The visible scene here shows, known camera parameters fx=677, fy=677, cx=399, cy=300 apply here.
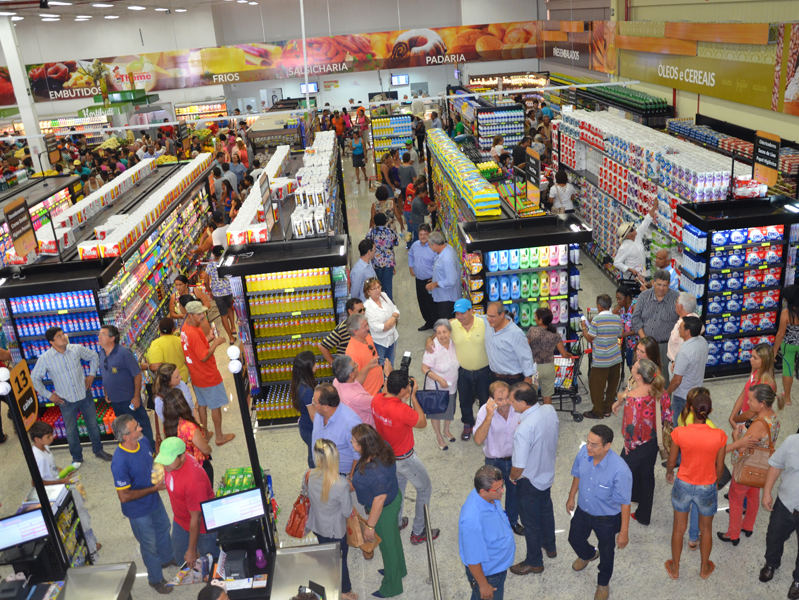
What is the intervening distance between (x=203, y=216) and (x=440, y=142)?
5.01 m

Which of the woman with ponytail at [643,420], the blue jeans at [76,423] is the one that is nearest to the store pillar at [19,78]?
the blue jeans at [76,423]

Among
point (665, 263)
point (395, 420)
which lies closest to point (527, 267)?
point (665, 263)

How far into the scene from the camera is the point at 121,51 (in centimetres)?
2939

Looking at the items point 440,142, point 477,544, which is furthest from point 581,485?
point 440,142

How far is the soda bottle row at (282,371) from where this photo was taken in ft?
25.7

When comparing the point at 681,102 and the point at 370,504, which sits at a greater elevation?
the point at 681,102

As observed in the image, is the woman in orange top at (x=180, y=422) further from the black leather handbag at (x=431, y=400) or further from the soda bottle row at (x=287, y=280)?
the soda bottle row at (x=287, y=280)

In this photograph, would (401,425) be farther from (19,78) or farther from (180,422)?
(19,78)

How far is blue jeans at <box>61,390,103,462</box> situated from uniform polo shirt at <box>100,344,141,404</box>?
0.44 metres

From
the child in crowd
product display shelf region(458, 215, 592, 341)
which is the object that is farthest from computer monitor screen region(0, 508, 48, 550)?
product display shelf region(458, 215, 592, 341)

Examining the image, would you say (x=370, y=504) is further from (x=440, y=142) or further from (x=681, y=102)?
(x=681, y=102)

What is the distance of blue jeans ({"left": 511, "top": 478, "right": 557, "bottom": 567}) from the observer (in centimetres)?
495

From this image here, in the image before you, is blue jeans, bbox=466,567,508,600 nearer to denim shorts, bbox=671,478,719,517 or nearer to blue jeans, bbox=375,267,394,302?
denim shorts, bbox=671,478,719,517

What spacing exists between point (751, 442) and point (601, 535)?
132 centimetres
